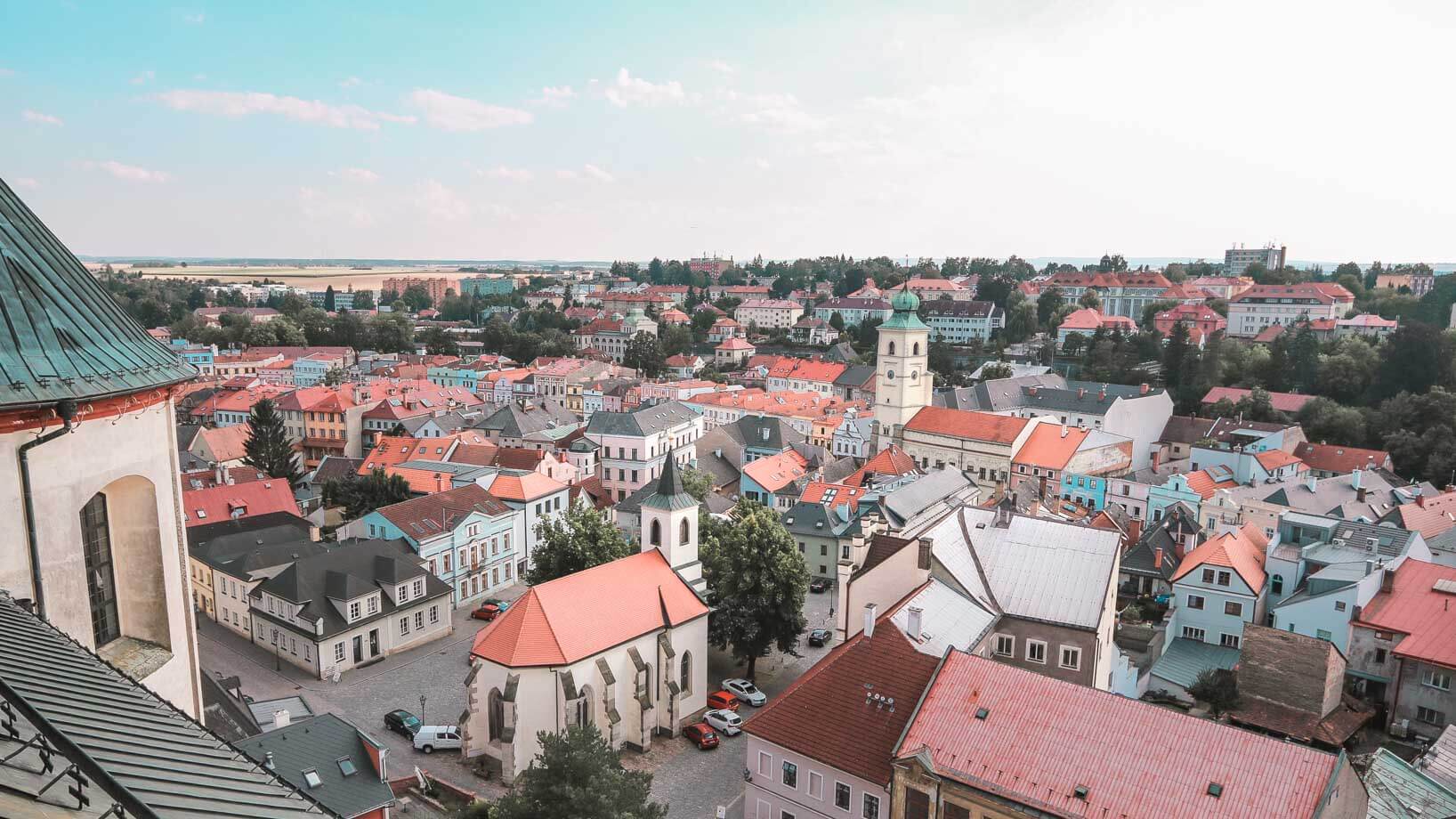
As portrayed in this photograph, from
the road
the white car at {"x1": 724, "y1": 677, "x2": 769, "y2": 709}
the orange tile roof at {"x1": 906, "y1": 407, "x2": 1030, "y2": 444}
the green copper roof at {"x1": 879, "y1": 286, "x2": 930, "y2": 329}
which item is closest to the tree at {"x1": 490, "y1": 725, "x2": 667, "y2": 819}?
the road

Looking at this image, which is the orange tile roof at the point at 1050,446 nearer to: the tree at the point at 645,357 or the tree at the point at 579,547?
the tree at the point at 579,547

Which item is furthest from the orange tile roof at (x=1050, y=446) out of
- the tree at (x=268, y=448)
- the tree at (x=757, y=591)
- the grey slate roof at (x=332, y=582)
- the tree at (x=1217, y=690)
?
the tree at (x=268, y=448)

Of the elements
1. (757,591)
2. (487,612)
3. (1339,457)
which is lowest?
(487,612)

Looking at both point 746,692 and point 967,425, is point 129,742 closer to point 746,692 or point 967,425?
point 746,692

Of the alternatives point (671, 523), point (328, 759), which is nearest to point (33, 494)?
point (328, 759)

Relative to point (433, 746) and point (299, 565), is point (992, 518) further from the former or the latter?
point (299, 565)
